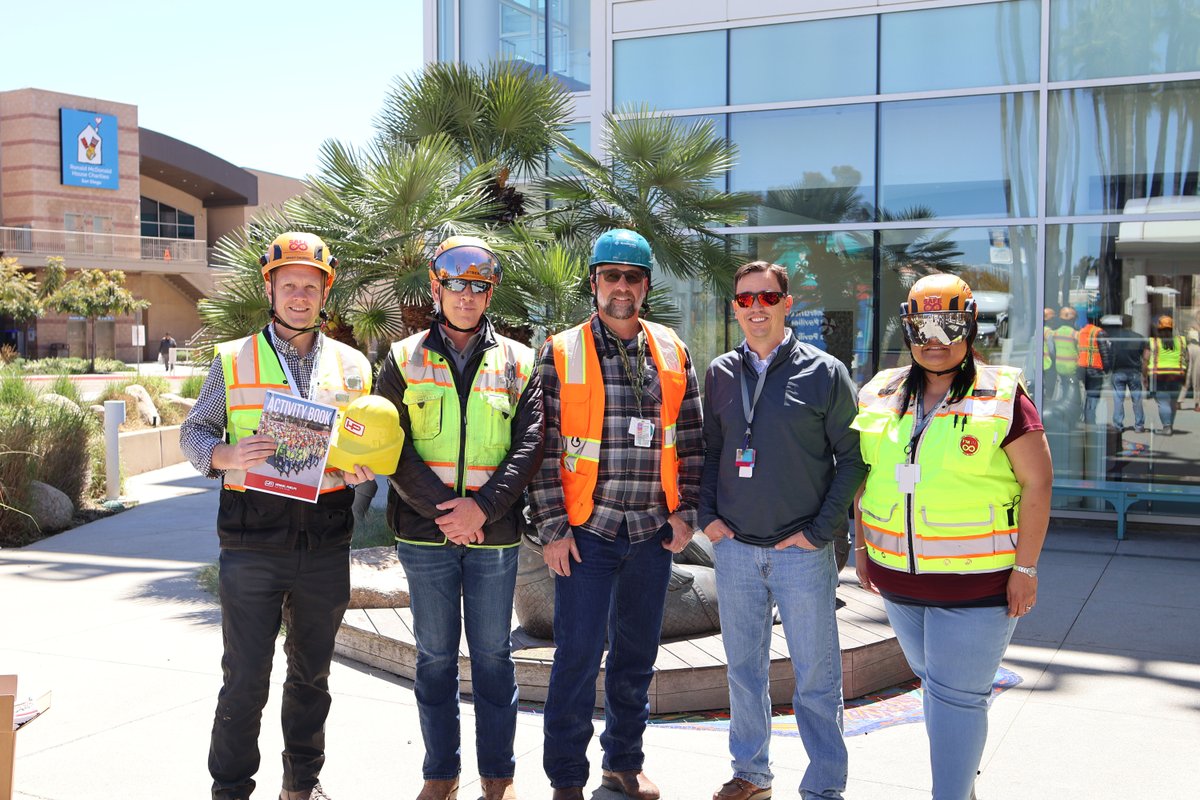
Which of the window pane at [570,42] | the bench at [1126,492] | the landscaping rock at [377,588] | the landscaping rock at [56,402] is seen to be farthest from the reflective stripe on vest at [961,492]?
the landscaping rock at [56,402]

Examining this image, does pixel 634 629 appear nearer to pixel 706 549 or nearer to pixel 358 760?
pixel 358 760

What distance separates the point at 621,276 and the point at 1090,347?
8.05m

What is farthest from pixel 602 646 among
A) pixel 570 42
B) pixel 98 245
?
pixel 98 245

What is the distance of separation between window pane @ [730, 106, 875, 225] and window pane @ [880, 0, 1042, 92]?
0.57 meters

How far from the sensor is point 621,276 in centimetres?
385

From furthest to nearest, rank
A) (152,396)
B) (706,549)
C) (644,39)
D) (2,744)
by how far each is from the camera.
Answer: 1. (152,396)
2. (644,39)
3. (706,549)
4. (2,744)

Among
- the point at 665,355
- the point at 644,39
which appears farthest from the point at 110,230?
the point at 665,355

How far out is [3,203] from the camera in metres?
55.3

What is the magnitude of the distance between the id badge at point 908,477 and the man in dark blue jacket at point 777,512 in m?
0.37

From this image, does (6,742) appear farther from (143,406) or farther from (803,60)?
(143,406)

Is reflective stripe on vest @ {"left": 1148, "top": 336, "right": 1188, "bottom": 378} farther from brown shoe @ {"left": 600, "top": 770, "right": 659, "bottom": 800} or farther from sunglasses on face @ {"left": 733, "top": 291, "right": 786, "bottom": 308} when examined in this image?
brown shoe @ {"left": 600, "top": 770, "right": 659, "bottom": 800}

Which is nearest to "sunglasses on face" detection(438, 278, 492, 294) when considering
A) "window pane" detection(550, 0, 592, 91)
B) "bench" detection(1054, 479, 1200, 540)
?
"bench" detection(1054, 479, 1200, 540)

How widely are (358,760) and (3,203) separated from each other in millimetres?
60451

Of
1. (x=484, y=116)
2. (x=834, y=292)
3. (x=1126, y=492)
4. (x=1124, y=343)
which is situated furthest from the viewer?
(x=834, y=292)
